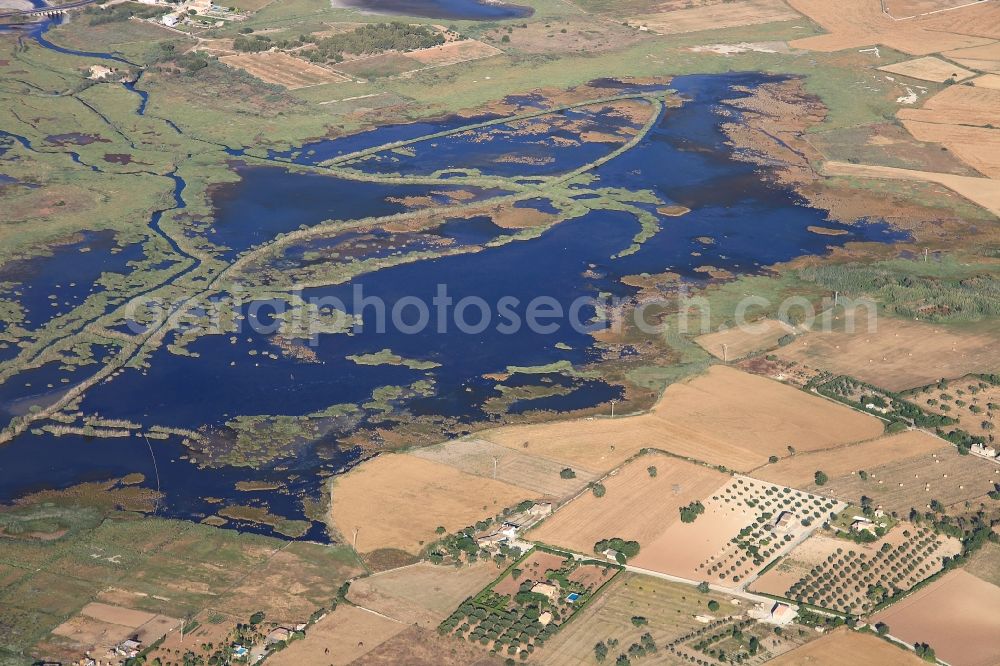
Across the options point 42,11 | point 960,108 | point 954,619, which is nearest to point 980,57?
point 960,108

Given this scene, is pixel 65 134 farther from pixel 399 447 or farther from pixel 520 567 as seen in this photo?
pixel 520 567

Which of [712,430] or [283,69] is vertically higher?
[283,69]

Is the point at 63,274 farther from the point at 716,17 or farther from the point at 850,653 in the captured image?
the point at 716,17

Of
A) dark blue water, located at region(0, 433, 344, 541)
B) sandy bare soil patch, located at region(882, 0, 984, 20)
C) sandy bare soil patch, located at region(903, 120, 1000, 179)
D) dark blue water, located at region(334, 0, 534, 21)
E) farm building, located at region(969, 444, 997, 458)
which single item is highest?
sandy bare soil patch, located at region(882, 0, 984, 20)

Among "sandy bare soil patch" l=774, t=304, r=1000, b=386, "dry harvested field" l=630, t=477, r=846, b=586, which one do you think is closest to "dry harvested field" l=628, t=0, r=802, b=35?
"sandy bare soil patch" l=774, t=304, r=1000, b=386

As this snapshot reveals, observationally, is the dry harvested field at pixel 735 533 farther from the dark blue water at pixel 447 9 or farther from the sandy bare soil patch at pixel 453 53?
the dark blue water at pixel 447 9

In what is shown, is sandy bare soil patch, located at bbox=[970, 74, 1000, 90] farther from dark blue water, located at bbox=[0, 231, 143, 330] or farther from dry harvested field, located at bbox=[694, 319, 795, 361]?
dark blue water, located at bbox=[0, 231, 143, 330]
